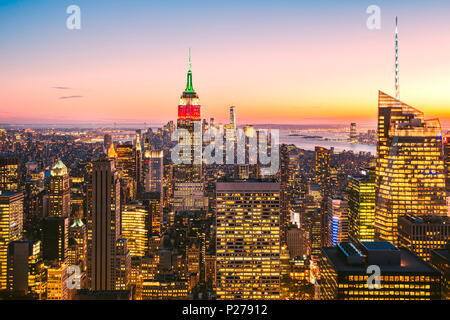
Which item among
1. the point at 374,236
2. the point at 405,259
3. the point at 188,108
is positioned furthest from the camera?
the point at 188,108

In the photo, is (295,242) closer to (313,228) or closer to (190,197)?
(313,228)

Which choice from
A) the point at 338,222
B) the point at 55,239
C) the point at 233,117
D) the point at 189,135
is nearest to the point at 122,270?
the point at 55,239

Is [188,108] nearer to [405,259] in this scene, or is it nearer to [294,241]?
[294,241]

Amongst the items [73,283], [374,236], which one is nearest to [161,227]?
[73,283]

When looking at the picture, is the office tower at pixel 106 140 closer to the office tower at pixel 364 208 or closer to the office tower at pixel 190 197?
the office tower at pixel 190 197

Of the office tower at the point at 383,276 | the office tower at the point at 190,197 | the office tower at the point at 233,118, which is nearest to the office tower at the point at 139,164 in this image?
the office tower at the point at 190,197
